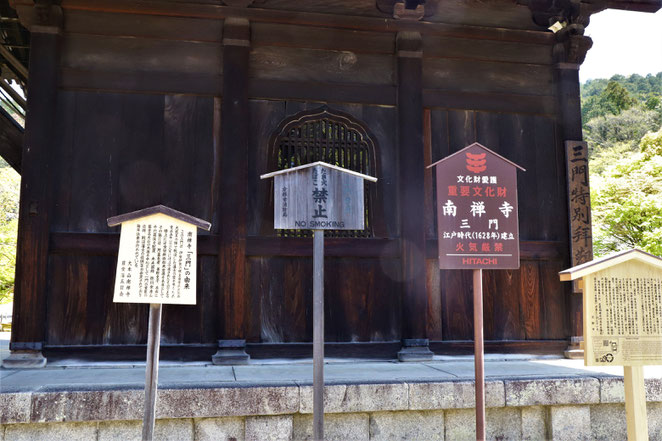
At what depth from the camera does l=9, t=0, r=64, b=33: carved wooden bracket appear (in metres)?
6.16

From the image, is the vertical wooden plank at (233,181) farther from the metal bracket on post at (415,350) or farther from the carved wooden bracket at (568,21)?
the carved wooden bracket at (568,21)

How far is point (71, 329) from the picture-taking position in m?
6.02

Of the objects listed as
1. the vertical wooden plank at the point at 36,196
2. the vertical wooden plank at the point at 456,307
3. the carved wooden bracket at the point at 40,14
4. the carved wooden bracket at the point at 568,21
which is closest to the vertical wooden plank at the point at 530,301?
the vertical wooden plank at the point at 456,307

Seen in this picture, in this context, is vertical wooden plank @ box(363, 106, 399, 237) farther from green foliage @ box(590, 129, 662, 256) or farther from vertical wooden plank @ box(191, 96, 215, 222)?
green foliage @ box(590, 129, 662, 256)

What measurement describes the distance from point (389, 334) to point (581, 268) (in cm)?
Answer: 313

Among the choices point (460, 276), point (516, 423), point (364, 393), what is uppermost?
point (460, 276)

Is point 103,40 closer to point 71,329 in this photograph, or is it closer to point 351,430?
point 71,329

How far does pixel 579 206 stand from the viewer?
6.98 m

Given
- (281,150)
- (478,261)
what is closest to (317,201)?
(478,261)

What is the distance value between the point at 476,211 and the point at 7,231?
20910 millimetres

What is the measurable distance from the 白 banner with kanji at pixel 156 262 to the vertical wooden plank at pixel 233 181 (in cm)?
231

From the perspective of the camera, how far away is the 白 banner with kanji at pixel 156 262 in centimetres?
376

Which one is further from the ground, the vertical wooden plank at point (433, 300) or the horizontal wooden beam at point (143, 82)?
the horizontal wooden beam at point (143, 82)

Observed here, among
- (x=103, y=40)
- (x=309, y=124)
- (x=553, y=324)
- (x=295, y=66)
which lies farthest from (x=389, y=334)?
(x=103, y=40)
